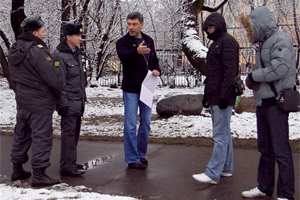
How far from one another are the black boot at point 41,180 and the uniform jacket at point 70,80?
2.77ft

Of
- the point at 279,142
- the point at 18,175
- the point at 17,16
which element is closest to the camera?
the point at 279,142

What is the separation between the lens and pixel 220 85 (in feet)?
14.9

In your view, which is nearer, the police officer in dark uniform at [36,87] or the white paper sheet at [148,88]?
the police officer in dark uniform at [36,87]

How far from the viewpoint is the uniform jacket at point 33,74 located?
468cm

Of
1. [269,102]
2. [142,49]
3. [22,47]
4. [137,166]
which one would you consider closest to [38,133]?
[22,47]

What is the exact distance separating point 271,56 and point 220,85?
76 centimetres

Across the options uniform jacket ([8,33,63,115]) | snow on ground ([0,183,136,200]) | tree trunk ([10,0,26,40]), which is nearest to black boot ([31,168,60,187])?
snow on ground ([0,183,136,200])

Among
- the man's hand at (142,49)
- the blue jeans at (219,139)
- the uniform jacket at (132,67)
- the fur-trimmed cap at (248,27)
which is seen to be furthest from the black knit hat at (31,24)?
the fur-trimmed cap at (248,27)

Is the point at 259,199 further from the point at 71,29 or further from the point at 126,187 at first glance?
the point at 71,29

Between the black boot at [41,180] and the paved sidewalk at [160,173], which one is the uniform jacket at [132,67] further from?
the black boot at [41,180]

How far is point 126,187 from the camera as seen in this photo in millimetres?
4617

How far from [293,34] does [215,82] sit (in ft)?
65.6

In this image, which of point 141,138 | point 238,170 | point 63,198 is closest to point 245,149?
point 238,170

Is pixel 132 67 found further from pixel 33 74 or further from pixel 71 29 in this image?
pixel 33 74
